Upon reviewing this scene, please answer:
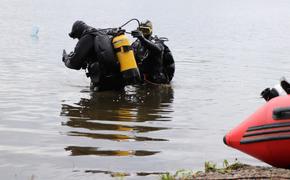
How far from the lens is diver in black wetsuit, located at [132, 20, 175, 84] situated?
401 inches

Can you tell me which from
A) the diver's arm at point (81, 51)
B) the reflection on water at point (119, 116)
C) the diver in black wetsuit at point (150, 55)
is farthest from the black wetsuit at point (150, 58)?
the diver's arm at point (81, 51)

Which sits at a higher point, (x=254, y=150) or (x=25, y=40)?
(x=25, y=40)

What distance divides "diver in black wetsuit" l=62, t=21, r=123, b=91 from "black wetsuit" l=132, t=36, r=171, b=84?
813 millimetres

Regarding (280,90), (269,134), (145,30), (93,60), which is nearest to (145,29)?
(145,30)

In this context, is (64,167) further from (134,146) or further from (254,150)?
(254,150)

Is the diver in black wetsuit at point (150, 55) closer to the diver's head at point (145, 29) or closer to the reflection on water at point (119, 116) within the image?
the diver's head at point (145, 29)

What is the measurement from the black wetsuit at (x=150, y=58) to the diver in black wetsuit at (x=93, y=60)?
2.67 feet

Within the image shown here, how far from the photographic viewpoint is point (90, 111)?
842 cm

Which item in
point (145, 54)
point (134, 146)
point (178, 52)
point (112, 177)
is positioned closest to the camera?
point (112, 177)

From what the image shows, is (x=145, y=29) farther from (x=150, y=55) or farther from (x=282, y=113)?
(x=282, y=113)

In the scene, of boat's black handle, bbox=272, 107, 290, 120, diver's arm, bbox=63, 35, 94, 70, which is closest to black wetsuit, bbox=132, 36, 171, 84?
diver's arm, bbox=63, 35, 94, 70

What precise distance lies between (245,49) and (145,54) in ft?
40.3

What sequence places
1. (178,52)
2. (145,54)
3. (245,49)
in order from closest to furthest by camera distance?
(145,54), (178,52), (245,49)

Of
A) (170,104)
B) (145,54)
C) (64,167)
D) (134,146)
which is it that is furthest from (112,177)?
(145,54)
